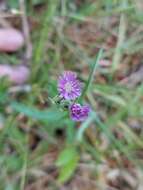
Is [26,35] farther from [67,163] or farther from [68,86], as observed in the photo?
[68,86]

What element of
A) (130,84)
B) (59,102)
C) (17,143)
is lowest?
(17,143)

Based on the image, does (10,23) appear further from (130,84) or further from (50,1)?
(130,84)

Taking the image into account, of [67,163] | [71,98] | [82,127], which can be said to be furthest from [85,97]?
[71,98]

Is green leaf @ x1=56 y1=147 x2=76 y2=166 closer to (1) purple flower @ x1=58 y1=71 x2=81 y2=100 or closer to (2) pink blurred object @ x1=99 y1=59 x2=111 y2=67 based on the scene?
(2) pink blurred object @ x1=99 y1=59 x2=111 y2=67

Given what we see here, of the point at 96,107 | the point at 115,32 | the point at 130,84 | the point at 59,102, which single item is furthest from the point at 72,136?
the point at 59,102

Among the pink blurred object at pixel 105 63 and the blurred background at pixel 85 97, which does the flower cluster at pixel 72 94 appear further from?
the pink blurred object at pixel 105 63

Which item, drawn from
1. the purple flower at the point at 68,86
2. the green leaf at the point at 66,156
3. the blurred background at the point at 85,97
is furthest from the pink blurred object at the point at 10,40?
the purple flower at the point at 68,86
